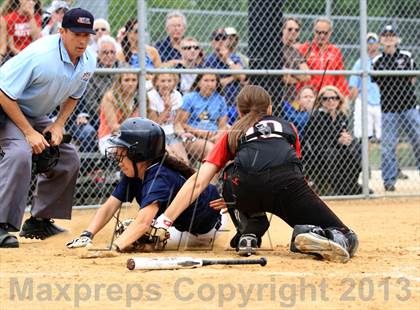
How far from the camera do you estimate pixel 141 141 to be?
6504 millimetres

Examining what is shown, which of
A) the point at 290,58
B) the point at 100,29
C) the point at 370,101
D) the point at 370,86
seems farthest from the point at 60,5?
the point at 370,101

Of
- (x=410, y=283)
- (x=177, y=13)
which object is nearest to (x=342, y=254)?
(x=410, y=283)

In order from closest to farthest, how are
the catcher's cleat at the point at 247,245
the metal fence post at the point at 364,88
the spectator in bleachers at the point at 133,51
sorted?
the catcher's cleat at the point at 247,245 < the spectator in bleachers at the point at 133,51 < the metal fence post at the point at 364,88

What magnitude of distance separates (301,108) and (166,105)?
75.1 inches

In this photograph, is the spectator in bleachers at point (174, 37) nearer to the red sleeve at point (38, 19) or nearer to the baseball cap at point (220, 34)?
the baseball cap at point (220, 34)

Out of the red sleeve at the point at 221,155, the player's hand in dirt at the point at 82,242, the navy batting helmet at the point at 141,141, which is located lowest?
the player's hand in dirt at the point at 82,242

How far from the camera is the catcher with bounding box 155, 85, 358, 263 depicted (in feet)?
20.3

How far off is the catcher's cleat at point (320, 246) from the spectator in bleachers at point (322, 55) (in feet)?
17.5

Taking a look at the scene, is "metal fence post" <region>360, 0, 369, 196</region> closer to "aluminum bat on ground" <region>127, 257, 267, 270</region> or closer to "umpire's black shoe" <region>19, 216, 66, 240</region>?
"umpire's black shoe" <region>19, 216, 66, 240</region>

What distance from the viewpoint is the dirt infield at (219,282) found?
14.5 feet

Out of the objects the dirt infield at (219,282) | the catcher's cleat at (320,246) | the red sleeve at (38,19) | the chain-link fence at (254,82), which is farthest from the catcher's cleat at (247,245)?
the red sleeve at (38,19)

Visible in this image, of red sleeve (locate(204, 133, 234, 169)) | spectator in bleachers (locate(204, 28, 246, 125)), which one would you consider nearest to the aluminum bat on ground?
red sleeve (locate(204, 133, 234, 169))

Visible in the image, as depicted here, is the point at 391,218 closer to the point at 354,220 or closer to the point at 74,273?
the point at 354,220

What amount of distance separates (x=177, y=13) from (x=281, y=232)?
363 cm
